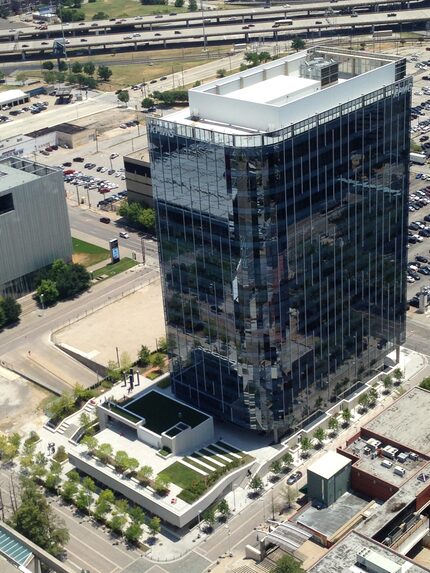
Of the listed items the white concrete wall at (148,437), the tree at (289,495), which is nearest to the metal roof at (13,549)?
the white concrete wall at (148,437)

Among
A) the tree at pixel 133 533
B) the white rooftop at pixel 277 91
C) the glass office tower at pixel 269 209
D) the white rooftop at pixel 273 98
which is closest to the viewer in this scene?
the tree at pixel 133 533

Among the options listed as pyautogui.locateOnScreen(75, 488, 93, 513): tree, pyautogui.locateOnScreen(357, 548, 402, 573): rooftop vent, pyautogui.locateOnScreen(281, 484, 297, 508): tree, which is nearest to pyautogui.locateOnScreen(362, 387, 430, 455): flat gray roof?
pyautogui.locateOnScreen(281, 484, 297, 508): tree

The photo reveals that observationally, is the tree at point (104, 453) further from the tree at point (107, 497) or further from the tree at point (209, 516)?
the tree at point (209, 516)

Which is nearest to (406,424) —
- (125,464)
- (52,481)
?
(125,464)

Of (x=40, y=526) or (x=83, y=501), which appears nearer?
(x=40, y=526)

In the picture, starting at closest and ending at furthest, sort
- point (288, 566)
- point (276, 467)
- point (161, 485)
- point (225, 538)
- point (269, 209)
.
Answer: point (288, 566)
point (269, 209)
point (225, 538)
point (161, 485)
point (276, 467)

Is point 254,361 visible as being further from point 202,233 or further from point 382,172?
point 382,172

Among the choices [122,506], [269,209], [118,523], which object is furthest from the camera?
[122,506]

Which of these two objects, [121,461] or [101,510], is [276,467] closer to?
[121,461]
